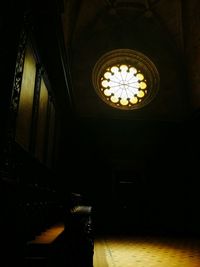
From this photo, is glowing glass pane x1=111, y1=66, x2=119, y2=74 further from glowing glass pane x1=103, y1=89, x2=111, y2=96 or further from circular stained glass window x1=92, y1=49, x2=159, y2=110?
glowing glass pane x1=103, y1=89, x2=111, y2=96

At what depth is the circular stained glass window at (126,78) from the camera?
1148 centimetres

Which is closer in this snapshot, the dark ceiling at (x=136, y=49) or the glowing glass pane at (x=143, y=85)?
the dark ceiling at (x=136, y=49)

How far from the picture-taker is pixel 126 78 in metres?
12.0

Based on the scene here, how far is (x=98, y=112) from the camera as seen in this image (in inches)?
425

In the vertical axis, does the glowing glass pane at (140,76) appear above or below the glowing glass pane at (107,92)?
above

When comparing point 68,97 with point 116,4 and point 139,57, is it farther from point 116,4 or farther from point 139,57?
point 116,4

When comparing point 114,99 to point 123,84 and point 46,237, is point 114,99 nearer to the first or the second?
point 123,84

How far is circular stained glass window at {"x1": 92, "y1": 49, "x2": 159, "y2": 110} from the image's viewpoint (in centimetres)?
1148

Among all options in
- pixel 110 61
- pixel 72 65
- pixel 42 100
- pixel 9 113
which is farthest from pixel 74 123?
pixel 9 113

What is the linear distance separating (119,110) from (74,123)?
2.24 meters

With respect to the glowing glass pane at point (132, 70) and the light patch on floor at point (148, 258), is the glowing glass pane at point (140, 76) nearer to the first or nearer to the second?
the glowing glass pane at point (132, 70)

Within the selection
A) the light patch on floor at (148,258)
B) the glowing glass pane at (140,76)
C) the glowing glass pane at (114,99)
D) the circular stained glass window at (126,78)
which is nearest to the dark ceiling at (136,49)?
the circular stained glass window at (126,78)

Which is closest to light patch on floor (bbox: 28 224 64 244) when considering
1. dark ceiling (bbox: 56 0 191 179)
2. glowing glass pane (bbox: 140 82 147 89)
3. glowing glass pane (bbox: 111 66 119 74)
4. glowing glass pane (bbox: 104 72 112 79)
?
dark ceiling (bbox: 56 0 191 179)

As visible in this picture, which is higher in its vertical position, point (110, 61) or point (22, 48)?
point (110, 61)
